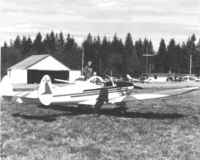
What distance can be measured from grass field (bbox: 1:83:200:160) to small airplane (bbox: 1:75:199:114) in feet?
1.65

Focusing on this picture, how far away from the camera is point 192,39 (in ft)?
370

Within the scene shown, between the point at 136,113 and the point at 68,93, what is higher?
the point at 68,93

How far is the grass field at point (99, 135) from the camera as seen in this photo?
6.36 meters

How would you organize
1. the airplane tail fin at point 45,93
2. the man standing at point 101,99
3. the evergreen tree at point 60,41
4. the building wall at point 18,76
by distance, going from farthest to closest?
the evergreen tree at point 60,41 → the building wall at point 18,76 → the man standing at point 101,99 → the airplane tail fin at point 45,93

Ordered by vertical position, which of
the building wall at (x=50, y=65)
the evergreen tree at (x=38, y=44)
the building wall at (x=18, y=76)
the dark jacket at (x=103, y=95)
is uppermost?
the evergreen tree at (x=38, y=44)

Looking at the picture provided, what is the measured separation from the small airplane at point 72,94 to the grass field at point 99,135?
0.50 metres

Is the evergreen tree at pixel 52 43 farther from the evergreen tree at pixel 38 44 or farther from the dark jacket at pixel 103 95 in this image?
the dark jacket at pixel 103 95

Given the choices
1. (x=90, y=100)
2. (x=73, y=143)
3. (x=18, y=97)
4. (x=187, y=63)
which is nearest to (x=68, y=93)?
(x=90, y=100)

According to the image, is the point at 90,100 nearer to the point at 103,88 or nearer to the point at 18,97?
the point at 103,88

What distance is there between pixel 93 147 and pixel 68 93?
4730 millimetres

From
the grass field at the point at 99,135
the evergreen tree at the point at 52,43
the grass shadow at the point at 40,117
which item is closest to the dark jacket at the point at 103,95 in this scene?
the grass field at the point at 99,135

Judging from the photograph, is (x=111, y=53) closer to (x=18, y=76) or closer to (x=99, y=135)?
(x=18, y=76)

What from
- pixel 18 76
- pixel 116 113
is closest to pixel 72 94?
pixel 116 113

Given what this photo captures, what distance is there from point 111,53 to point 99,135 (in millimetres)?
99005
